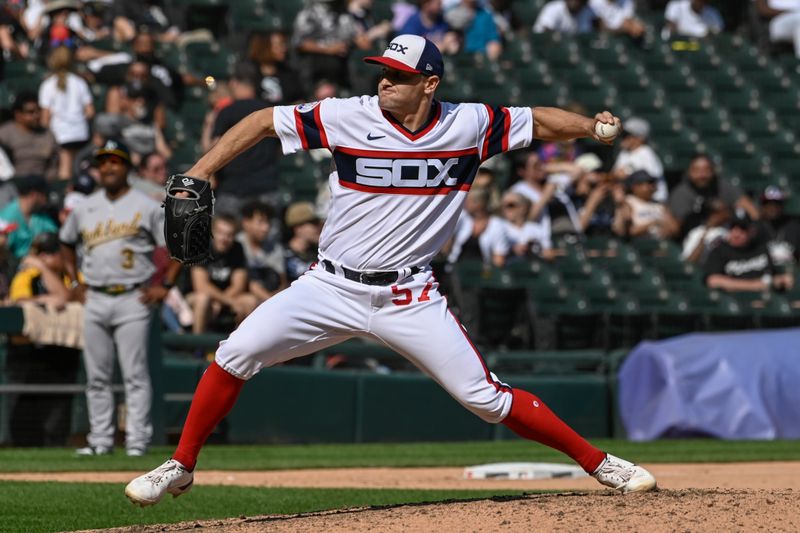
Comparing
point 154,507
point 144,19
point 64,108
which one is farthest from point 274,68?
point 154,507

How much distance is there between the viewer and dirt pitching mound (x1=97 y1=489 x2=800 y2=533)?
5.49 meters

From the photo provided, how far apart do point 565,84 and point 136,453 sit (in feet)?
32.2

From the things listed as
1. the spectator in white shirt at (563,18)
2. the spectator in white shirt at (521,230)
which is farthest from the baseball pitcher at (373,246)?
the spectator in white shirt at (563,18)

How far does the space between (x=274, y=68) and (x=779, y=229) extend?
6056mm

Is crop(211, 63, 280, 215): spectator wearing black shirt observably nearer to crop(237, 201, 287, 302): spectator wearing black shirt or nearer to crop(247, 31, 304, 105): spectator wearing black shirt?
crop(237, 201, 287, 302): spectator wearing black shirt

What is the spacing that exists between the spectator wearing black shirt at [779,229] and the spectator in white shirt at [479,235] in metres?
3.50

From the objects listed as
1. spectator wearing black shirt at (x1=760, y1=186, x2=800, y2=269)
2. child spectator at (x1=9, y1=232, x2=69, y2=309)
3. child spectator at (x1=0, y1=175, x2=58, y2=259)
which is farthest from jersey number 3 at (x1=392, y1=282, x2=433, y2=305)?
spectator wearing black shirt at (x1=760, y1=186, x2=800, y2=269)

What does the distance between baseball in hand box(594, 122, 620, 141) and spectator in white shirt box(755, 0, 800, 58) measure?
1642cm

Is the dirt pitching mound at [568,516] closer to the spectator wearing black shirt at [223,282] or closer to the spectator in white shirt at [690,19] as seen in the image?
the spectator wearing black shirt at [223,282]

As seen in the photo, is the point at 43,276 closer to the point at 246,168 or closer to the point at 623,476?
the point at 246,168

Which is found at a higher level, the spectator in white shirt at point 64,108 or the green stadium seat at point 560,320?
the spectator in white shirt at point 64,108

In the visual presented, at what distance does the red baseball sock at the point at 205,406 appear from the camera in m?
6.02

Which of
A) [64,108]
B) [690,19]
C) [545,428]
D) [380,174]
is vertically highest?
[690,19]

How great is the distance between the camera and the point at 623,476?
6230mm
